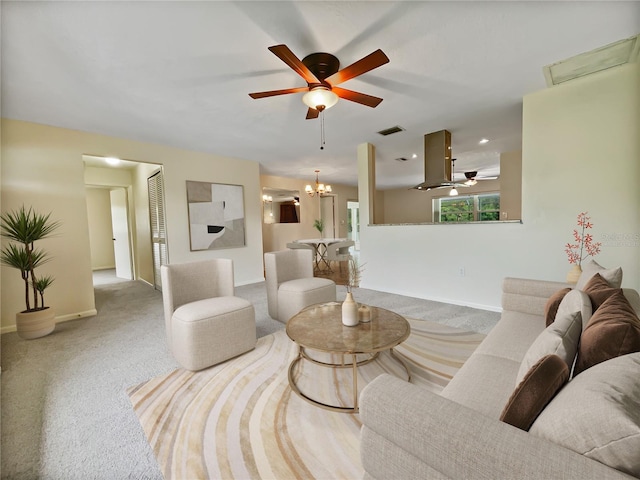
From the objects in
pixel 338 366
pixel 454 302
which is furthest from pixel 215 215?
pixel 454 302

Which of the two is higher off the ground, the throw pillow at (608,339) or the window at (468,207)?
the window at (468,207)

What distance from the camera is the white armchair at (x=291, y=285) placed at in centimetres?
280

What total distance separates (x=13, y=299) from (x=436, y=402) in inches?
179

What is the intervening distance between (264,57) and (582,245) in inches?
135

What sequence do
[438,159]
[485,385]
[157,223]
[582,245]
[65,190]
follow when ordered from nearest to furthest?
[485,385] < [582,245] < [65,190] < [438,159] < [157,223]

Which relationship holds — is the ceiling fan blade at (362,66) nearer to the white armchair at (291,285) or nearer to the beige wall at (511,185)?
the white armchair at (291,285)

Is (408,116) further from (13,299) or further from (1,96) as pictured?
(13,299)

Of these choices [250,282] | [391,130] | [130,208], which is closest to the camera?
[391,130]

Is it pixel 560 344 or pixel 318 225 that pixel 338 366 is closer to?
pixel 560 344

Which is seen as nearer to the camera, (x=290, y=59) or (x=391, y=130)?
(x=290, y=59)

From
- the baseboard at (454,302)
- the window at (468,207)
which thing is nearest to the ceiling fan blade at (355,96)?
the baseboard at (454,302)

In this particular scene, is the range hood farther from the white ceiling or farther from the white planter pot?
the white planter pot

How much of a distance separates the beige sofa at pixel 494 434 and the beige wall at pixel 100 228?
28.2 ft

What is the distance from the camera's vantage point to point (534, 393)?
74 centimetres
